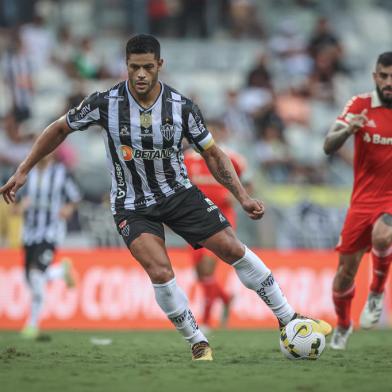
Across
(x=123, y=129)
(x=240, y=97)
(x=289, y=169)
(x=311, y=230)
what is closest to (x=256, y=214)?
(x=123, y=129)

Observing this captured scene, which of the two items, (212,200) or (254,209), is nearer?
(254,209)

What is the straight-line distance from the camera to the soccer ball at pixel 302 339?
329 inches

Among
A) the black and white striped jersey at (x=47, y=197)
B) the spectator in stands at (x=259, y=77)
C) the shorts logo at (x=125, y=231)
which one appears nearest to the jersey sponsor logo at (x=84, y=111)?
the shorts logo at (x=125, y=231)

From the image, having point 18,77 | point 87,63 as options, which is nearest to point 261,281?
point 18,77

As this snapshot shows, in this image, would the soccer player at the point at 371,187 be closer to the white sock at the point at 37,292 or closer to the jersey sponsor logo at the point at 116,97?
the jersey sponsor logo at the point at 116,97

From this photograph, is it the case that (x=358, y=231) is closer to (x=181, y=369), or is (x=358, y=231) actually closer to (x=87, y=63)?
(x=181, y=369)

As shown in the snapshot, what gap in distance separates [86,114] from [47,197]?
596cm

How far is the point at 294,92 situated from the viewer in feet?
69.7

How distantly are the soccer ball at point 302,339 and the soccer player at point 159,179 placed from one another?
0.13 meters

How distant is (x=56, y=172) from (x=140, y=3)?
27.0 feet

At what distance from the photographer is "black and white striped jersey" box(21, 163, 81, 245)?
1407 centimetres

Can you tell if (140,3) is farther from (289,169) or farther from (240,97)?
(289,169)

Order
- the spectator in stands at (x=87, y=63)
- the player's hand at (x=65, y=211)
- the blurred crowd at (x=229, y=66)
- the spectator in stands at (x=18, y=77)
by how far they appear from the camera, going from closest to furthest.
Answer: the player's hand at (x=65, y=211) → the blurred crowd at (x=229, y=66) → the spectator in stands at (x=18, y=77) → the spectator in stands at (x=87, y=63)

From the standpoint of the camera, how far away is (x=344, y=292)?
10023 mm
